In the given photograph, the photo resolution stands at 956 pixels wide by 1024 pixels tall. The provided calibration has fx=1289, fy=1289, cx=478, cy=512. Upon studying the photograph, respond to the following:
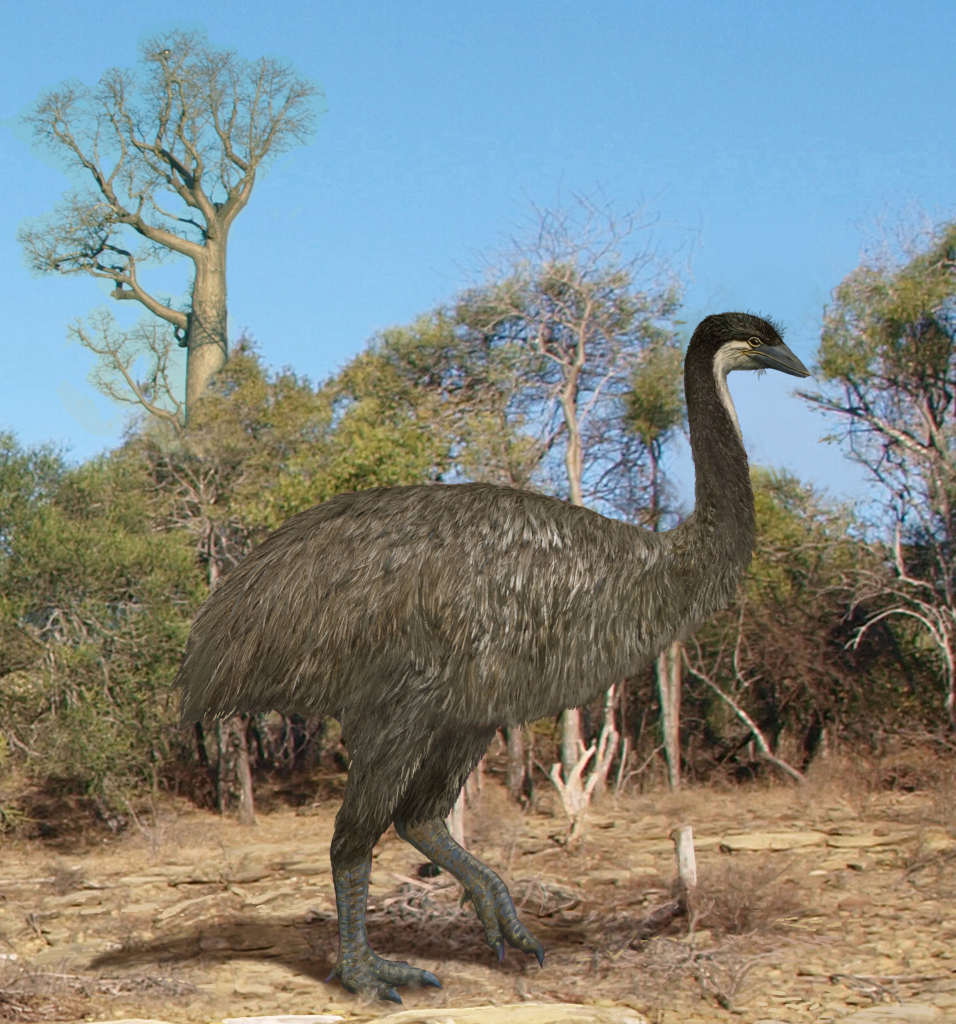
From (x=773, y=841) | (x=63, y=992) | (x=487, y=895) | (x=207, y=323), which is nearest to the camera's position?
(x=487, y=895)

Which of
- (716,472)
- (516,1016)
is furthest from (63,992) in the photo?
(716,472)

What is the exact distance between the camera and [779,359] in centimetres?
620

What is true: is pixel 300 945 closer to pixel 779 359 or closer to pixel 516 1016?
pixel 516 1016

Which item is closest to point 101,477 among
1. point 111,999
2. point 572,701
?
point 111,999

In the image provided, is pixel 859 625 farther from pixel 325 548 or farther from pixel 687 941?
pixel 325 548

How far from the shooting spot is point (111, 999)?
6688 mm

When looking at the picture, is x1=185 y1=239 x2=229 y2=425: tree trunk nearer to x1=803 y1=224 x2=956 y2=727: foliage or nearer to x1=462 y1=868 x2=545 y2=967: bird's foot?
x1=803 y1=224 x2=956 y2=727: foliage

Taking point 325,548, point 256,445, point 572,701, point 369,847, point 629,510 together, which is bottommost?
point 369,847

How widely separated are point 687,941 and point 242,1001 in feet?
8.39

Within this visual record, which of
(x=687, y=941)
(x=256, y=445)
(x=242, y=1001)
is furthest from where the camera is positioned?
(x=256, y=445)

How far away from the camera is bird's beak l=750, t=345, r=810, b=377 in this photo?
6160 mm

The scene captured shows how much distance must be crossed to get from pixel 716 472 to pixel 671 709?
10.2 meters

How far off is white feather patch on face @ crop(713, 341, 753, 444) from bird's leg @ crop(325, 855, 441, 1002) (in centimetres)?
269

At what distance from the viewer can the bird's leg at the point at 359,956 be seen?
5.93 m
